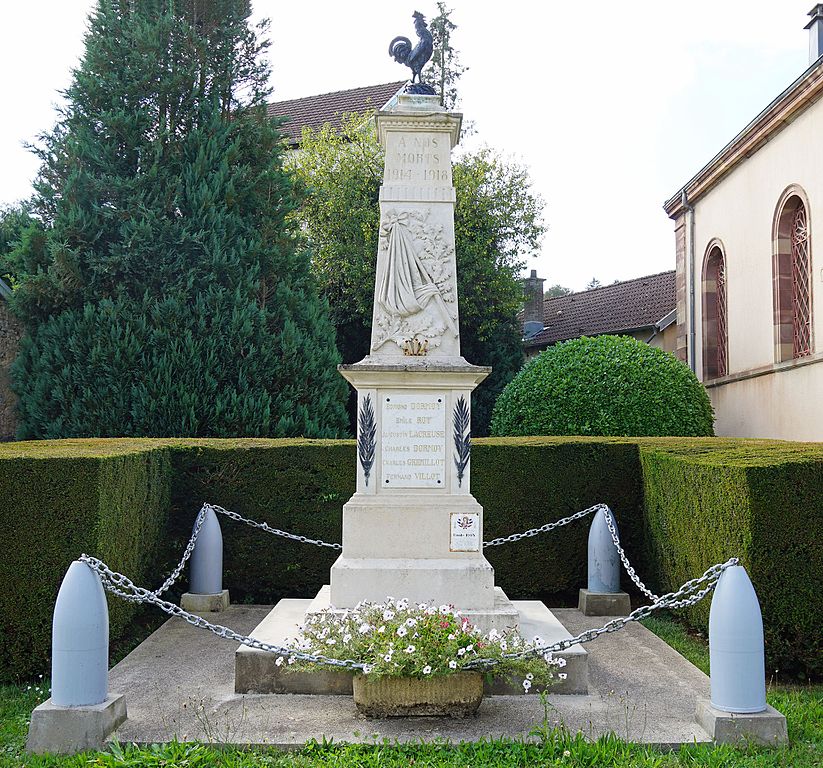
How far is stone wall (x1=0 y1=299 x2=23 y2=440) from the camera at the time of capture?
11.9 metres

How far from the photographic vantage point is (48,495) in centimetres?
587

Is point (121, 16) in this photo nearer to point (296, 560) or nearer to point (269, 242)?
point (269, 242)

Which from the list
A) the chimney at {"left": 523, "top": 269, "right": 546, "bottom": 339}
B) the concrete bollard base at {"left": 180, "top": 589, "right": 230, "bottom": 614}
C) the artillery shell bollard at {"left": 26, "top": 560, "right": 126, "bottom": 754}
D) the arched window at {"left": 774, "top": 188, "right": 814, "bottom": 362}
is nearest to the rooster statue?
the artillery shell bollard at {"left": 26, "top": 560, "right": 126, "bottom": 754}

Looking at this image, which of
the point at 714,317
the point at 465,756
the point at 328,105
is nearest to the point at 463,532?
the point at 465,756

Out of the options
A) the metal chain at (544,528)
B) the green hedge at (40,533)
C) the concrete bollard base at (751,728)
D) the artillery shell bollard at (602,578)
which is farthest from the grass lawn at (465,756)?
the artillery shell bollard at (602,578)

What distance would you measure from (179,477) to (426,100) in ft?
14.6

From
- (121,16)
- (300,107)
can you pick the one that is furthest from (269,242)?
(300,107)

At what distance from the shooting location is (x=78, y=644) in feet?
14.3

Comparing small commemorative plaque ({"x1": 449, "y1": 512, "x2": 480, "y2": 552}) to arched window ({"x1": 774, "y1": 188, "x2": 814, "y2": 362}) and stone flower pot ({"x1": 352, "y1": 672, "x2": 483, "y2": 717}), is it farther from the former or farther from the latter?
arched window ({"x1": 774, "y1": 188, "x2": 814, "y2": 362})

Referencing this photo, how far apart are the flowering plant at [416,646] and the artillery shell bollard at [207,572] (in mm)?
2943

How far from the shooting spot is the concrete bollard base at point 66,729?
14.0 ft

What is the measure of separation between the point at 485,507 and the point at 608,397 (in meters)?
3.90

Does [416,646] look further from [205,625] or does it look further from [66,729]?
[66,729]

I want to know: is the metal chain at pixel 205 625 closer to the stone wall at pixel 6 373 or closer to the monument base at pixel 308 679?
the monument base at pixel 308 679
